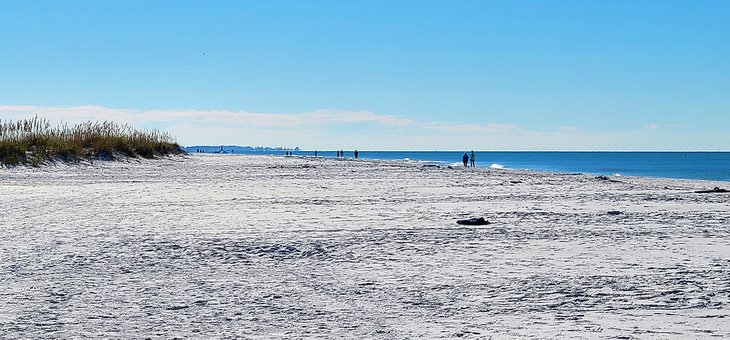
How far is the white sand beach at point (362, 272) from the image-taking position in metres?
5.12

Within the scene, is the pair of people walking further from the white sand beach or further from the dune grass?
the white sand beach

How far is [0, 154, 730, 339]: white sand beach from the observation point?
512 cm

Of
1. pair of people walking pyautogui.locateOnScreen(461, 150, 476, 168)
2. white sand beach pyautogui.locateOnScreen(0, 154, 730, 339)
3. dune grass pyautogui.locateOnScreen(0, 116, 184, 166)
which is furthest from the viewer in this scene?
pair of people walking pyautogui.locateOnScreen(461, 150, 476, 168)

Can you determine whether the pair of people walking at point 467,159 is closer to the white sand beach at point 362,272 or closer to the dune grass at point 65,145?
the dune grass at point 65,145

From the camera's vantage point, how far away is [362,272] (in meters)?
7.02

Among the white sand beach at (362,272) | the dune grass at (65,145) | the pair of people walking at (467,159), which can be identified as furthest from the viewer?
the pair of people walking at (467,159)

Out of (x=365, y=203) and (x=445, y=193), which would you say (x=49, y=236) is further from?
(x=445, y=193)

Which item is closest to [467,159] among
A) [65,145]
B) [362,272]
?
[65,145]

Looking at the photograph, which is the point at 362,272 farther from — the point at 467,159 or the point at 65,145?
the point at 467,159

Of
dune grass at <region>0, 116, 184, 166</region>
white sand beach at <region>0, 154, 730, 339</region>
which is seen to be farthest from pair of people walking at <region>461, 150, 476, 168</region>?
white sand beach at <region>0, 154, 730, 339</region>

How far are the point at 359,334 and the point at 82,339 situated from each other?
1.56 metres

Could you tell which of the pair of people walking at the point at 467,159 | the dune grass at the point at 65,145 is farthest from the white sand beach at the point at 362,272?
the pair of people walking at the point at 467,159

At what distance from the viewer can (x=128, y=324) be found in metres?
5.14

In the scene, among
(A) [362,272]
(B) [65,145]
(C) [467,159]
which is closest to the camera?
(A) [362,272]
